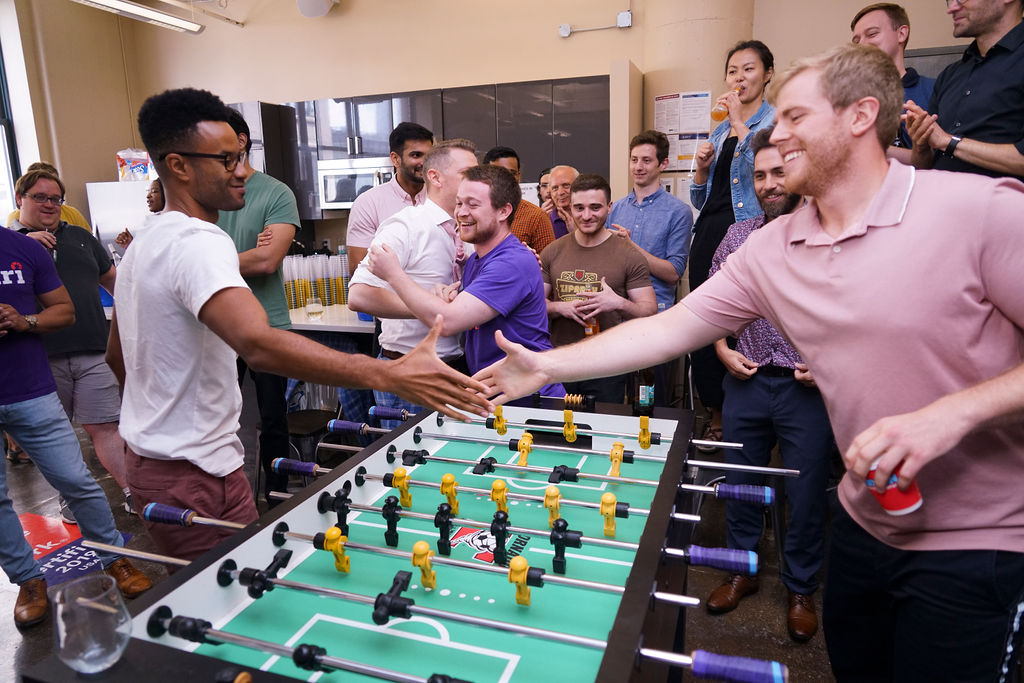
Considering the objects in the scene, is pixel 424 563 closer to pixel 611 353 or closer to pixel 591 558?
pixel 591 558

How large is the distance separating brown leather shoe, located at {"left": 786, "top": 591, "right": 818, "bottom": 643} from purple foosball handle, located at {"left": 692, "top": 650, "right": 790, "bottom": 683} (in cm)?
155

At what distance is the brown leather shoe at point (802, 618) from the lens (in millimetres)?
2184

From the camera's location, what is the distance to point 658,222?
353 cm

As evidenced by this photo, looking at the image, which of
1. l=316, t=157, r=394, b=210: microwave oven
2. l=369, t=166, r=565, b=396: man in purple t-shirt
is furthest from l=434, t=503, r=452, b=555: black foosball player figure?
l=316, t=157, r=394, b=210: microwave oven

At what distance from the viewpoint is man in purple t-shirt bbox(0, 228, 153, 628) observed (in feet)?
7.63

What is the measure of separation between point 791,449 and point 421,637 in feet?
5.23

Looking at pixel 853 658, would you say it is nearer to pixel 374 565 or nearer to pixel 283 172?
pixel 374 565

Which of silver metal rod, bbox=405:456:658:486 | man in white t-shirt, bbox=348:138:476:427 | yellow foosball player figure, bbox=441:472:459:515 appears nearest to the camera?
yellow foosball player figure, bbox=441:472:459:515

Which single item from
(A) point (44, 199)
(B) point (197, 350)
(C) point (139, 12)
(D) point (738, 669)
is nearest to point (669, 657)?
(D) point (738, 669)

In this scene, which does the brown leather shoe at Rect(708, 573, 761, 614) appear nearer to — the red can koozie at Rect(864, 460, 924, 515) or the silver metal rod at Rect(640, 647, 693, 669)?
the red can koozie at Rect(864, 460, 924, 515)

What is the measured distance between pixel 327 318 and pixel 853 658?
9.98 ft

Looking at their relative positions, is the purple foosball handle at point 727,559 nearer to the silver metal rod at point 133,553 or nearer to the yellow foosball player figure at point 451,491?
the yellow foosball player figure at point 451,491

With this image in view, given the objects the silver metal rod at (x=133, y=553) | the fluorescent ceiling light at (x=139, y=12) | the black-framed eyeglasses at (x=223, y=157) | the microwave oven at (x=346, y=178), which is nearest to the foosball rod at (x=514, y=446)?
the silver metal rod at (x=133, y=553)

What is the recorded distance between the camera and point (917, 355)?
3.68ft
